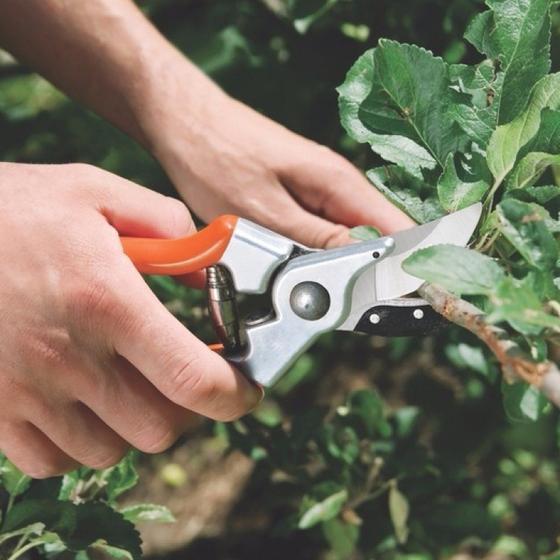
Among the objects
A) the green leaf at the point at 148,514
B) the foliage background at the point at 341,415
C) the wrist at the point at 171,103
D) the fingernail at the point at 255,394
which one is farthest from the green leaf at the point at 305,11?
the green leaf at the point at 148,514

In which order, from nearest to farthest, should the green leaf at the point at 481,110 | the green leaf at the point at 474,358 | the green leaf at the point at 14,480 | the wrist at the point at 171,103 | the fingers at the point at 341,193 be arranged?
1. the green leaf at the point at 481,110
2. the green leaf at the point at 14,480
3. the fingers at the point at 341,193
4. the wrist at the point at 171,103
5. the green leaf at the point at 474,358

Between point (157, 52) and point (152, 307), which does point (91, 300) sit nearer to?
point (152, 307)

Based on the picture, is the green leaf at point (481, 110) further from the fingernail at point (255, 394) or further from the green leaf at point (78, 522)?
the green leaf at point (78, 522)

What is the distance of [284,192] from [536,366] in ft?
2.78

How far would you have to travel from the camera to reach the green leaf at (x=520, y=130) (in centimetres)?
116

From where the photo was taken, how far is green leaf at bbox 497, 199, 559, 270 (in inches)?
41.3

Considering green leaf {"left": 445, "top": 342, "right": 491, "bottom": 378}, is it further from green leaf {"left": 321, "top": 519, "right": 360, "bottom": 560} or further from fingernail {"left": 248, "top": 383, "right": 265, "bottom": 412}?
fingernail {"left": 248, "top": 383, "right": 265, "bottom": 412}

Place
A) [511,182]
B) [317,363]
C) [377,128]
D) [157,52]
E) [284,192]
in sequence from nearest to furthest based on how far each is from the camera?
[511,182] < [377,128] < [284,192] < [157,52] < [317,363]

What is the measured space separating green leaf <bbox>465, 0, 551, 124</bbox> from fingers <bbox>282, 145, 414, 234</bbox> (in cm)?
51

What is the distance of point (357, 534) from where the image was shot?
2.01 m

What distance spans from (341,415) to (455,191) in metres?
0.90

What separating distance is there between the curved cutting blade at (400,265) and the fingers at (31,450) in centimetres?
47

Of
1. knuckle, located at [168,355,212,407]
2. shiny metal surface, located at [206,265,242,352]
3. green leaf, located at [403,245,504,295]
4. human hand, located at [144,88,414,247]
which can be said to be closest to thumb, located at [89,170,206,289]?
→ shiny metal surface, located at [206,265,242,352]

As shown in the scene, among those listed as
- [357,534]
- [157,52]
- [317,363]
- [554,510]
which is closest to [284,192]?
[157,52]
